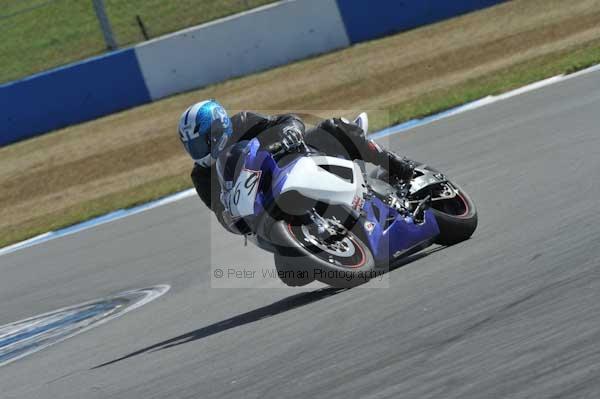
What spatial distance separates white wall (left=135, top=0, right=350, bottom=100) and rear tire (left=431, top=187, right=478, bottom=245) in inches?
544

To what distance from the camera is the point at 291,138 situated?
21.0ft

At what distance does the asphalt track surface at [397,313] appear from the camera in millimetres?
4395

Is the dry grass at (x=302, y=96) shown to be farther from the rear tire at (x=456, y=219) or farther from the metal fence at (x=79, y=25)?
the rear tire at (x=456, y=219)

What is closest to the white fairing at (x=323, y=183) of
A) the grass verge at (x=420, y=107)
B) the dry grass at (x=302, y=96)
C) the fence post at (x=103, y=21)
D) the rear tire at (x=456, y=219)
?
the rear tire at (x=456, y=219)

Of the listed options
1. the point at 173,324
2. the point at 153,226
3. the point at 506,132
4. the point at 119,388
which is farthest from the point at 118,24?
the point at 119,388

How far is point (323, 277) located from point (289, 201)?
49 centimetres

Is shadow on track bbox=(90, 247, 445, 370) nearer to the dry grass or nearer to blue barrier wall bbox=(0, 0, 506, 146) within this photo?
the dry grass

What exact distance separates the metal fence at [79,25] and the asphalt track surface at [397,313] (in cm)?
1126

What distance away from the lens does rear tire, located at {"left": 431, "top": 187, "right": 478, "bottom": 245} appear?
711 cm

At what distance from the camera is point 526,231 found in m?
Result: 6.81

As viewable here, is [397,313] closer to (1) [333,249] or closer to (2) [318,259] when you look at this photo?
(2) [318,259]

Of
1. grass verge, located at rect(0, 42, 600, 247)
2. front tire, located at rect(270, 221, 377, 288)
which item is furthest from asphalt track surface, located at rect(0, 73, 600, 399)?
grass verge, located at rect(0, 42, 600, 247)

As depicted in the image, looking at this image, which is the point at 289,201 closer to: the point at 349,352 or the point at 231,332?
the point at 231,332

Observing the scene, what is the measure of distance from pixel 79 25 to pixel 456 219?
56.9 feet
